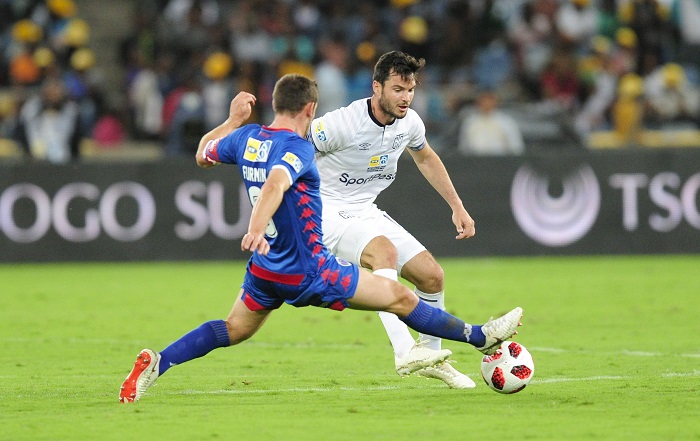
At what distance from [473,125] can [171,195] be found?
4.62 m

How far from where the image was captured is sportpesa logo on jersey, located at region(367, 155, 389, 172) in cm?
860

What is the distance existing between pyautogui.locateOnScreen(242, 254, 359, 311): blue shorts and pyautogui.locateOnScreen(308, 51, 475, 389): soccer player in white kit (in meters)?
0.82

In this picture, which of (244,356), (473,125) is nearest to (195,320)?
(244,356)

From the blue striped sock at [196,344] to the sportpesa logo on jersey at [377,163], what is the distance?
1.77 metres

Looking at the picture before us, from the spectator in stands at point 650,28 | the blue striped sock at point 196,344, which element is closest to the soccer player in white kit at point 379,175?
the blue striped sock at point 196,344

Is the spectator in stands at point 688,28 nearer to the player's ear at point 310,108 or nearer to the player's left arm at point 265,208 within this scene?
the player's ear at point 310,108

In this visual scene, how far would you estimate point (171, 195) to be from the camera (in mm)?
17328

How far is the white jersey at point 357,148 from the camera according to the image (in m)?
8.48

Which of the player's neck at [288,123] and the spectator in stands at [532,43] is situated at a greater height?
the spectator in stands at [532,43]

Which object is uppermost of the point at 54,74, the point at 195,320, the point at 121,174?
the point at 54,74

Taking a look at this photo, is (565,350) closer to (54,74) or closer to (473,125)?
(473,125)

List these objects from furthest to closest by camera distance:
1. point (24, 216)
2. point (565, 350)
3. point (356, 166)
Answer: point (24, 216), point (565, 350), point (356, 166)

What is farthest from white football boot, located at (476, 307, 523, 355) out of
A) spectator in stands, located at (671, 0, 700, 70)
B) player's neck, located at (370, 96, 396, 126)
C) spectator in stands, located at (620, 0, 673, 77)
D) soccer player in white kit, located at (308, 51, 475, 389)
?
spectator in stands, located at (671, 0, 700, 70)

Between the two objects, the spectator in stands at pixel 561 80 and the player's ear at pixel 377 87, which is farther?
the spectator in stands at pixel 561 80
